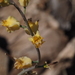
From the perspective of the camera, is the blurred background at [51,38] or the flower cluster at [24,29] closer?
the flower cluster at [24,29]

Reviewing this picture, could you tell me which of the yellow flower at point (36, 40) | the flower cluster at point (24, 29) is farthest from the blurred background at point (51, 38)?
the yellow flower at point (36, 40)

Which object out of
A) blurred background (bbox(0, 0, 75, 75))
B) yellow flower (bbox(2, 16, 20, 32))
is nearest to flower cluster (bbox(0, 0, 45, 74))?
yellow flower (bbox(2, 16, 20, 32))

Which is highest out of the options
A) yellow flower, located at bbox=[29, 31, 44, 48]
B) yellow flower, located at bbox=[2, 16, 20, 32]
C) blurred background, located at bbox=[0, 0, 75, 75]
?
blurred background, located at bbox=[0, 0, 75, 75]

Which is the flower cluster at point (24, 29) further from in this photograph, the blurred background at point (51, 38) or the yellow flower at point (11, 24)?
the blurred background at point (51, 38)

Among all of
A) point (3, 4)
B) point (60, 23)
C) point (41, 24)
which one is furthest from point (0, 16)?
point (3, 4)

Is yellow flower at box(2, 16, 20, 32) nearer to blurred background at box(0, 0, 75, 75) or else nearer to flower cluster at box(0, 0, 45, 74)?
flower cluster at box(0, 0, 45, 74)

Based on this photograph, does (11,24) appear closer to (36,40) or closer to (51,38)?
(36,40)

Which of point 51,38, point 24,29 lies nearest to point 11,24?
point 24,29

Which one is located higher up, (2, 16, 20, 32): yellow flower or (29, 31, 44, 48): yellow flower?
(2, 16, 20, 32): yellow flower

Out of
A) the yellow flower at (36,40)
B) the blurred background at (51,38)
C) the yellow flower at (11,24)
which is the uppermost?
the blurred background at (51,38)
